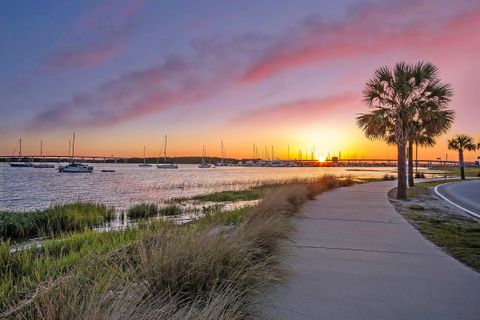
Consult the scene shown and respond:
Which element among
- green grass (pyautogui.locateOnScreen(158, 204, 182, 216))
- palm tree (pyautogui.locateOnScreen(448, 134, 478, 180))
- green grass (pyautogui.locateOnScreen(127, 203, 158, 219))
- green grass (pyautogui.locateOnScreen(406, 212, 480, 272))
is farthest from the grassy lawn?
palm tree (pyautogui.locateOnScreen(448, 134, 478, 180))

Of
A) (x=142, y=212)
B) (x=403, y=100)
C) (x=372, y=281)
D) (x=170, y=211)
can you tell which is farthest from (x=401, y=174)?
(x=372, y=281)

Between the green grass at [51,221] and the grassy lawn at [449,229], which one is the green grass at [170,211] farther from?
the grassy lawn at [449,229]

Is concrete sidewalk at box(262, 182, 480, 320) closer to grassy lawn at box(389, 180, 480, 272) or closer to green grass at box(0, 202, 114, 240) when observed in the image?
grassy lawn at box(389, 180, 480, 272)

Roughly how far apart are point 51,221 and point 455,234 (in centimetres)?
1450

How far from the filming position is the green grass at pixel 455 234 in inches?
308

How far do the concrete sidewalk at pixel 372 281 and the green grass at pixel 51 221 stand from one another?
9.03 meters

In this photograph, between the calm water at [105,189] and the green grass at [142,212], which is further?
the calm water at [105,189]

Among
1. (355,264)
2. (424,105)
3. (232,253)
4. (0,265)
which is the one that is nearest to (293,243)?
(355,264)

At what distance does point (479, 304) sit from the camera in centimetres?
501

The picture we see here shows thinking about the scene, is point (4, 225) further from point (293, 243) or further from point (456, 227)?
point (456, 227)

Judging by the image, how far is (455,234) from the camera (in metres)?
10.3

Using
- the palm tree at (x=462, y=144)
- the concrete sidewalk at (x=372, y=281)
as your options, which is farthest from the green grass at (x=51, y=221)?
the palm tree at (x=462, y=144)

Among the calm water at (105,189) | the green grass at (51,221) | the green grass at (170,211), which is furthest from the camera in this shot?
the calm water at (105,189)

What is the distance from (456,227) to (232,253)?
29.9 ft
